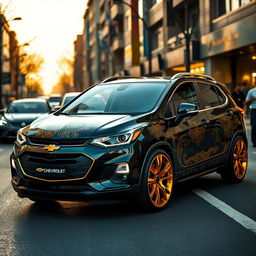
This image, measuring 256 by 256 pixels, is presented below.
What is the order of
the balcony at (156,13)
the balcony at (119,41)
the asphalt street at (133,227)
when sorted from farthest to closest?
1. the balcony at (119,41)
2. the balcony at (156,13)
3. the asphalt street at (133,227)

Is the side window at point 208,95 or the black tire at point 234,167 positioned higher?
the side window at point 208,95

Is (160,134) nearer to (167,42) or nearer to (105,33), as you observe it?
(167,42)

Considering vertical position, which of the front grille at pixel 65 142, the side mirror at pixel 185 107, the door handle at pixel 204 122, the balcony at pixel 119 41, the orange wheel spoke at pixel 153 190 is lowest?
the orange wheel spoke at pixel 153 190

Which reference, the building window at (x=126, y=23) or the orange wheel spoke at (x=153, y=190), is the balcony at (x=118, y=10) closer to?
the building window at (x=126, y=23)

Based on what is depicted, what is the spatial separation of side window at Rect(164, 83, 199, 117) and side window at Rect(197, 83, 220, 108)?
23cm

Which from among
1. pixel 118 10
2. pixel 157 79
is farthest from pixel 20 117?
pixel 118 10

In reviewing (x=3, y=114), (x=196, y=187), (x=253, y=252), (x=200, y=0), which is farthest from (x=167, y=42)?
(x=253, y=252)

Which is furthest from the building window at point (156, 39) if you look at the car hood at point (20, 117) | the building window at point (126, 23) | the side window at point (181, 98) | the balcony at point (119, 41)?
the side window at point (181, 98)

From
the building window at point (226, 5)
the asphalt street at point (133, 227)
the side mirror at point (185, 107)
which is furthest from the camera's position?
the building window at point (226, 5)

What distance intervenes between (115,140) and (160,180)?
836mm

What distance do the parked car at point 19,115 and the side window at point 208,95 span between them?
9.82m

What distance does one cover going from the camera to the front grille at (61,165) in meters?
5.74

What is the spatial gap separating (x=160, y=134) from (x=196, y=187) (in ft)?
6.46

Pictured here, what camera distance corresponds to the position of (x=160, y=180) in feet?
20.8
